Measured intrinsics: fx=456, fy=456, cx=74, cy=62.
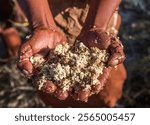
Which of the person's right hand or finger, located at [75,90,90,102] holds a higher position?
the person's right hand

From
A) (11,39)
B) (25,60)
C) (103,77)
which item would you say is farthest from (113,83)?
(11,39)

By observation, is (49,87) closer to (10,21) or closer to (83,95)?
(83,95)

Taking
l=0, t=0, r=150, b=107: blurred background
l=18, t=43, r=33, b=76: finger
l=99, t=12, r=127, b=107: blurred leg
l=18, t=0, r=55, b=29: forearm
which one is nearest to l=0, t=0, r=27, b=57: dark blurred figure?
l=0, t=0, r=150, b=107: blurred background

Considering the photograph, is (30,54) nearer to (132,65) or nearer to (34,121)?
(34,121)

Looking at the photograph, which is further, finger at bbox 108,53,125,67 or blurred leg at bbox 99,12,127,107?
blurred leg at bbox 99,12,127,107

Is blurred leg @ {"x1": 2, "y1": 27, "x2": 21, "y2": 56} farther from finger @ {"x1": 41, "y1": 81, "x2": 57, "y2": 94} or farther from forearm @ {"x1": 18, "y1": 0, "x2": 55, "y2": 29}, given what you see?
finger @ {"x1": 41, "y1": 81, "x2": 57, "y2": 94}

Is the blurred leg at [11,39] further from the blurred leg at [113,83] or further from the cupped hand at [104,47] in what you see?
the cupped hand at [104,47]
